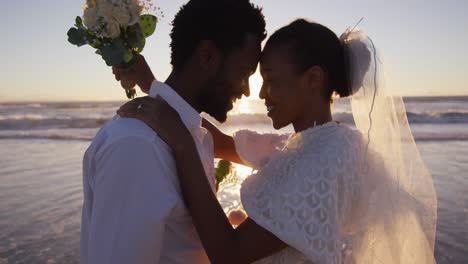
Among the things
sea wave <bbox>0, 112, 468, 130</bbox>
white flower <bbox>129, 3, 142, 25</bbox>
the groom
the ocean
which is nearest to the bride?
the groom

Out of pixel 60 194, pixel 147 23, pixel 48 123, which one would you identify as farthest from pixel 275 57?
Result: pixel 48 123

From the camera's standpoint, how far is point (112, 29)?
2541mm

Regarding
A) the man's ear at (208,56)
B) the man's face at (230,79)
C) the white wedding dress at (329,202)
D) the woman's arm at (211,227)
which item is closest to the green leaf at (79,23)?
the man's ear at (208,56)

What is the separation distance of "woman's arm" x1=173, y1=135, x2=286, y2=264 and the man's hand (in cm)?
99

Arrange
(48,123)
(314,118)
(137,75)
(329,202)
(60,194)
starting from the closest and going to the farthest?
(329,202), (314,118), (137,75), (60,194), (48,123)

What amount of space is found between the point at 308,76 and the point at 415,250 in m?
1.29

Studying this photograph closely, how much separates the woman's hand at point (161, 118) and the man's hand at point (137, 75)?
0.65 m

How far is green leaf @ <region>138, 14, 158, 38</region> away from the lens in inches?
105

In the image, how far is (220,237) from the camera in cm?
227

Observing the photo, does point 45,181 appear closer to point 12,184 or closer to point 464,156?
point 12,184

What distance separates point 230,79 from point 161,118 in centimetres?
61

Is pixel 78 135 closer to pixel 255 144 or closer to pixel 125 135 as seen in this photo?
pixel 255 144

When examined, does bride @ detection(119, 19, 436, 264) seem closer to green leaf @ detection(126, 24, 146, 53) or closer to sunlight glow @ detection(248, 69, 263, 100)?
sunlight glow @ detection(248, 69, 263, 100)

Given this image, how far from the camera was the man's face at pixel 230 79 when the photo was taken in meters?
2.70
